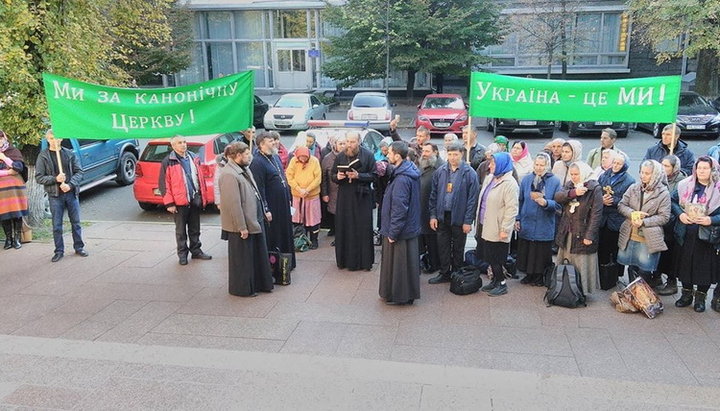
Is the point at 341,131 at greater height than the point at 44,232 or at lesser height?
greater

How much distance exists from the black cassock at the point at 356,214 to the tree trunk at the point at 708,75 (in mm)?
23099

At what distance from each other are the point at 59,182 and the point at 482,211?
5.73 metres

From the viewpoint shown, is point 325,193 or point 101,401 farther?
point 325,193

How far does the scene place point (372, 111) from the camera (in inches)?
861

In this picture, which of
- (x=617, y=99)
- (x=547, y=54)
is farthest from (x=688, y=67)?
(x=617, y=99)

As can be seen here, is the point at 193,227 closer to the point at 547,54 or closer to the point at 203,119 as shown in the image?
the point at 203,119

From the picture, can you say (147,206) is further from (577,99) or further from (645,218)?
(645,218)

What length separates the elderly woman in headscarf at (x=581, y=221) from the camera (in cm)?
614

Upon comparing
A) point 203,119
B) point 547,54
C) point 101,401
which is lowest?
point 101,401

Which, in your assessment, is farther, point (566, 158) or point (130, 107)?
point (130, 107)

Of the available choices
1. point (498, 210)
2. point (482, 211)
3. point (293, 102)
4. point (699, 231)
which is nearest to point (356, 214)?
point (482, 211)

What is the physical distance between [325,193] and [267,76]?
27.9 m

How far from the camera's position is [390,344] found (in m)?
5.37

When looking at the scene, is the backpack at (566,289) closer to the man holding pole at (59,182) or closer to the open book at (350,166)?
the open book at (350,166)
